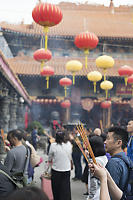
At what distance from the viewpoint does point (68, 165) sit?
339 cm

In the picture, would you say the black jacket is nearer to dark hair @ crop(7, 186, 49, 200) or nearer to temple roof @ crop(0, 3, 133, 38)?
dark hair @ crop(7, 186, 49, 200)

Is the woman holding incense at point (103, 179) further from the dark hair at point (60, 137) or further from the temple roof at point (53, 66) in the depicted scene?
the temple roof at point (53, 66)

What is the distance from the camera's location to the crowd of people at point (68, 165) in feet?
4.09

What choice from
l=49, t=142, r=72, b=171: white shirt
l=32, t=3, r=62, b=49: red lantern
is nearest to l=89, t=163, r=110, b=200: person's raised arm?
l=49, t=142, r=72, b=171: white shirt

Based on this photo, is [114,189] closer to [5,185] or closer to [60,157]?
[5,185]

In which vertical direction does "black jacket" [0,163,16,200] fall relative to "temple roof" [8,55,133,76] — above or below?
below

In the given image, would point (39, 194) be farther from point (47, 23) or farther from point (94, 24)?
point (94, 24)

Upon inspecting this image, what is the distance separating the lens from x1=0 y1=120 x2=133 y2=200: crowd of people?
1.25 metres

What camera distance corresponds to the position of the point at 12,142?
2.59 m

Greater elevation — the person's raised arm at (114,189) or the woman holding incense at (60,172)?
the person's raised arm at (114,189)

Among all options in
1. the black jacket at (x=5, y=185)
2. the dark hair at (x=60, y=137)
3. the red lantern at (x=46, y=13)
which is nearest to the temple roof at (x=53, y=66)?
the red lantern at (x=46, y=13)

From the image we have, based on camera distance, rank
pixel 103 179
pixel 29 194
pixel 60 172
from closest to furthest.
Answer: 1. pixel 29 194
2. pixel 103 179
3. pixel 60 172

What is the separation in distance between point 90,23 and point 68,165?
13.8 m

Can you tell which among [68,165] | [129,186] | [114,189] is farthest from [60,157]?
[114,189]
